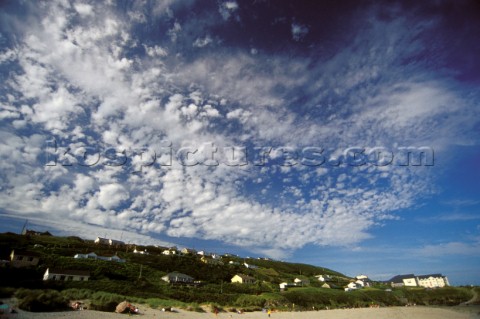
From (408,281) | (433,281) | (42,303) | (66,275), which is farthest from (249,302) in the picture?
(408,281)

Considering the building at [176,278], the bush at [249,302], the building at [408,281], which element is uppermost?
the bush at [249,302]

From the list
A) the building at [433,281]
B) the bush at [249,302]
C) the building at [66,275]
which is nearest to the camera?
the bush at [249,302]

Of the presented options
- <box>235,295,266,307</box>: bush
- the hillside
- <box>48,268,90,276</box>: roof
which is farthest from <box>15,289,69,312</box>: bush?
<box>235,295,266,307</box>: bush

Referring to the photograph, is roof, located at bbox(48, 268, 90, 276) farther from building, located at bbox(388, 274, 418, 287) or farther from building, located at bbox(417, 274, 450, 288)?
building, located at bbox(417, 274, 450, 288)

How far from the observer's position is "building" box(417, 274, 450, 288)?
142 m

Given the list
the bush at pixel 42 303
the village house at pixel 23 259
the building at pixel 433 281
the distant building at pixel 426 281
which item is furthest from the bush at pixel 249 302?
the building at pixel 433 281

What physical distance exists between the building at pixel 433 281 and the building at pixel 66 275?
6366 inches

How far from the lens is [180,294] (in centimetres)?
4084

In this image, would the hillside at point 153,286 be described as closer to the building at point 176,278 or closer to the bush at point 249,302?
the bush at point 249,302

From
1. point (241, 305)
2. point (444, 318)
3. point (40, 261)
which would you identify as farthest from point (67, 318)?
point (444, 318)

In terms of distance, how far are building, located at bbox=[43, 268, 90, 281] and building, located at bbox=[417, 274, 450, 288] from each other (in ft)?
530

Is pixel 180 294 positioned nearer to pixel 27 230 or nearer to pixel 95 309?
pixel 95 309

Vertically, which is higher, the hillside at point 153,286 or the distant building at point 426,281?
the hillside at point 153,286

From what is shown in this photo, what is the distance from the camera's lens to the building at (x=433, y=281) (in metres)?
142
